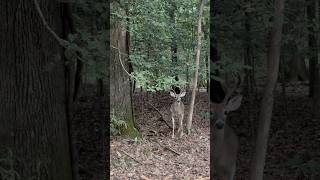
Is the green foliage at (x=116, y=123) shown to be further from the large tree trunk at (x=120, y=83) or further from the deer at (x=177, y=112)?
the deer at (x=177, y=112)

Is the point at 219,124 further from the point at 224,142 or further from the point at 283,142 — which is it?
the point at 283,142

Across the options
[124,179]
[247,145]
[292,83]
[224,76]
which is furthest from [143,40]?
[224,76]

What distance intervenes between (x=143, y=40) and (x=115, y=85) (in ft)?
8.52

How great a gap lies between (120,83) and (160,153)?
5.83 feet

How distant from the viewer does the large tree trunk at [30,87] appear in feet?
13.1

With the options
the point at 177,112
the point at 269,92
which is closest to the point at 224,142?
the point at 269,92

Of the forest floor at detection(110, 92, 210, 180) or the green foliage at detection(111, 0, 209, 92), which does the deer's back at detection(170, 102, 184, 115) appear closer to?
the forest floor at detection(110, 92, 210, 180)

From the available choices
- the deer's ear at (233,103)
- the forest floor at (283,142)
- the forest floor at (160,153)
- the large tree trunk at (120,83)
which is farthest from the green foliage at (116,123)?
the deer's ear at (233,103)

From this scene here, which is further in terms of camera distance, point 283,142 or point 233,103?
point 283,142

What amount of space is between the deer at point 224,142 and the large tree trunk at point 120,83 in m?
4.95

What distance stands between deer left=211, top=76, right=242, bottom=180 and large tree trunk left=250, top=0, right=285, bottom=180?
1245 mm

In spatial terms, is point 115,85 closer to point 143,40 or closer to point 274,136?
point 143,40

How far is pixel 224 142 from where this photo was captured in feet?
15.2

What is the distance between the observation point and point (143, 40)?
1212 cm
